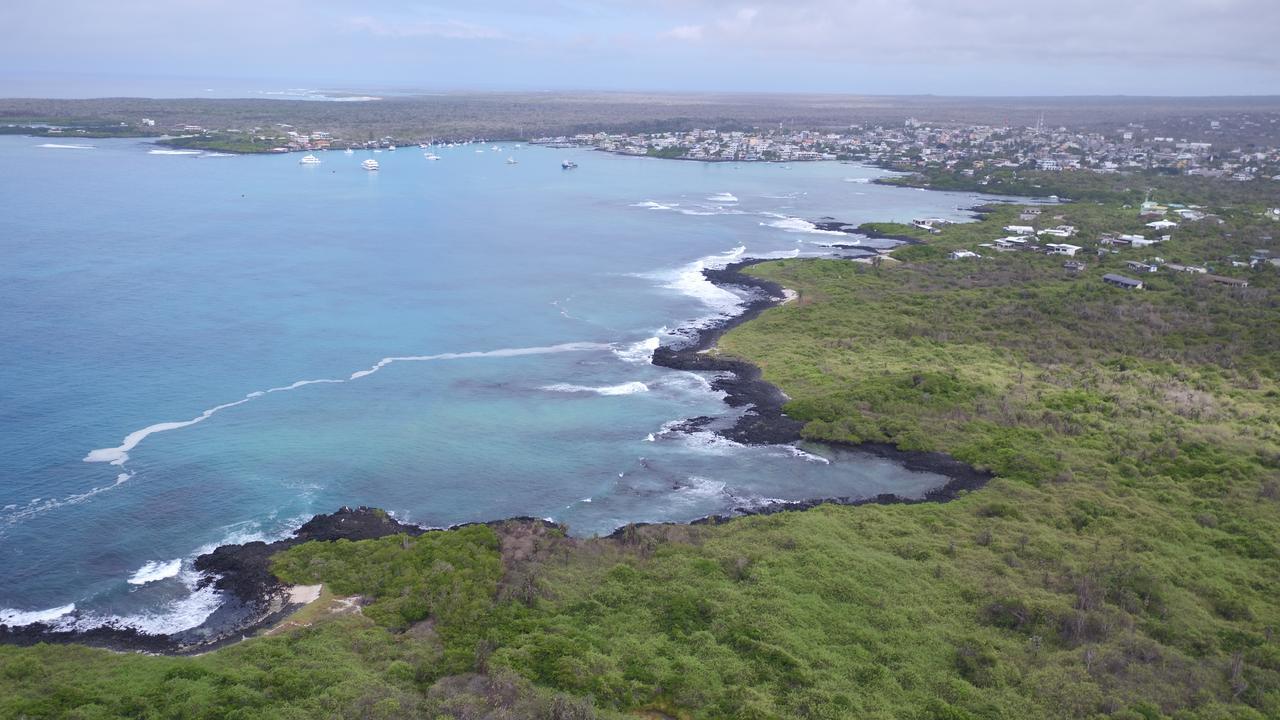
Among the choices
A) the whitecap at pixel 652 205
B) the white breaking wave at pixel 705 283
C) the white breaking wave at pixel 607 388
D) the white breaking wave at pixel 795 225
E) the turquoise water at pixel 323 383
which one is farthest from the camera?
the whitecap at pixel 652 205

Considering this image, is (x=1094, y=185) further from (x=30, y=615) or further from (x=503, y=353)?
(x=30, y=615)

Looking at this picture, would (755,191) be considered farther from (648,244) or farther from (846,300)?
(846,300)

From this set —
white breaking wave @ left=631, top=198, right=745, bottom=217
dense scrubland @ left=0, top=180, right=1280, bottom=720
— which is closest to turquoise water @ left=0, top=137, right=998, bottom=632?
dense scrubland @ left=0, top=180, right=1280, bottom=720

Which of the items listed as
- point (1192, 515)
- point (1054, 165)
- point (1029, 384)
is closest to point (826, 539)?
point (1192, 515)

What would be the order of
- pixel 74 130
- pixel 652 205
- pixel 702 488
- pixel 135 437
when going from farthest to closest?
pixel 74 130
pixel 652 205
pixel 135 437
pixel 702 488

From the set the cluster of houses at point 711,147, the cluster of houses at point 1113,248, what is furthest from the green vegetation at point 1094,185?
the cluster of houses at point 711,147

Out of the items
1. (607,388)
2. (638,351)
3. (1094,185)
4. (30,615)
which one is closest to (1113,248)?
(1094,185)

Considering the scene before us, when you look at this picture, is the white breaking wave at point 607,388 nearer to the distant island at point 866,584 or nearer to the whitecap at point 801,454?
the distant island at point 866,584
